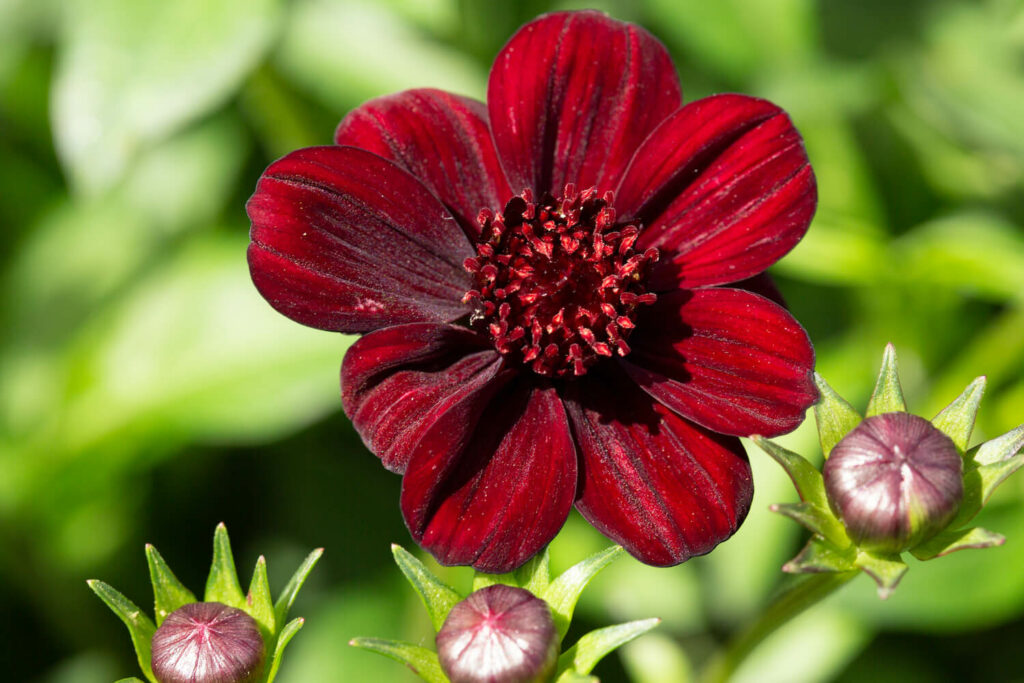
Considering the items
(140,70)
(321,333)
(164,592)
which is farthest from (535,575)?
(140,70)

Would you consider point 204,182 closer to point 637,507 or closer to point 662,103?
point 662,103

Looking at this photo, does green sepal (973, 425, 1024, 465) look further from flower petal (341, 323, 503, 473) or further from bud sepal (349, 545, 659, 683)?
flower petal (341, 323, 503, 473)

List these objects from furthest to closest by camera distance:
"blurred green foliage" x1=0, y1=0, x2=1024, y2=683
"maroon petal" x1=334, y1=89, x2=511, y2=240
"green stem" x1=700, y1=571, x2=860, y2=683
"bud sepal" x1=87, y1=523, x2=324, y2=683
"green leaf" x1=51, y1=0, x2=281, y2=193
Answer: "blurred green foliage" x1=0, y1=0, x2=1024, y2=683 → "green leaf" x1=51, y1=0, x2=281, y2=193 → "maroon petal" x1=334, y1=89, x2=511, y2=240 → "green stem" x1=700, y1=571, x2=860, y2=683 → "bud sepal" x1=87, y1=523, x2=324, y2=683

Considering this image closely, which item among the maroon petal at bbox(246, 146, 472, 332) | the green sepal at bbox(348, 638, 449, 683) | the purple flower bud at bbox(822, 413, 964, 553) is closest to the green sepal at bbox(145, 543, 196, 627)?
the green sepal at bbox(348, 638, 449, 683)

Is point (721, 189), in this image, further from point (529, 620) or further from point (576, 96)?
point (529, 620)

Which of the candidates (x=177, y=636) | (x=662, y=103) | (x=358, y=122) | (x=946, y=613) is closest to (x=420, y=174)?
(x=358, y=122)

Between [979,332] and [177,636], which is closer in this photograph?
[177,636]
